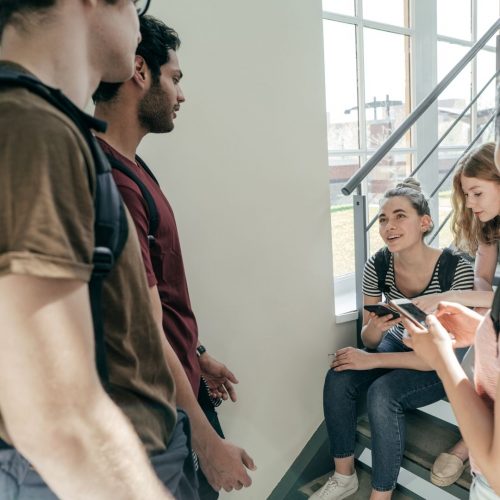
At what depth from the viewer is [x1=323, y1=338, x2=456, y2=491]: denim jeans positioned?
5.69ft

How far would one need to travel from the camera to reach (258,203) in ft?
5.94

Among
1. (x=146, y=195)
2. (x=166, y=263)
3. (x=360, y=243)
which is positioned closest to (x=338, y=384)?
(x=360, y=243)

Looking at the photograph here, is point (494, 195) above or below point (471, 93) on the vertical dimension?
below

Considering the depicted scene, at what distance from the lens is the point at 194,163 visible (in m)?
1.64

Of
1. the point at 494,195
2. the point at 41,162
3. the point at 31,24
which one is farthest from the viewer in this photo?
the point at 494,195

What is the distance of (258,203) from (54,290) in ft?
4.54

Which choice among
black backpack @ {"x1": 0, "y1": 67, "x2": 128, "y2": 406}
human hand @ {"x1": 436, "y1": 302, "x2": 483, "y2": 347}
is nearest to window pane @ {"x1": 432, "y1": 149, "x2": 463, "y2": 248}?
human hand @ {"x1": 436, "y1": 302, "x2": 483, "y2": 347}

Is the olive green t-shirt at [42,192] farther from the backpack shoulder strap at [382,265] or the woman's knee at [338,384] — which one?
the backpack shoulder strap at [382,265]

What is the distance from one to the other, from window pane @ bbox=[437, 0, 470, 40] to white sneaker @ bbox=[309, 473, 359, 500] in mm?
2533

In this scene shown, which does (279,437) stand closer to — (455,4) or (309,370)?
(309,370)

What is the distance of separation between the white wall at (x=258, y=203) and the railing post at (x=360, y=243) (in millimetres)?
128

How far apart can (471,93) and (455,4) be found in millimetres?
566

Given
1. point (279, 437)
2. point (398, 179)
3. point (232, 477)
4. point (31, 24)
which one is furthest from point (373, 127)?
point (31, 24)

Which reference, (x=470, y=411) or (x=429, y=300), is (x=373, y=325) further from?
(x=470, y=411)
